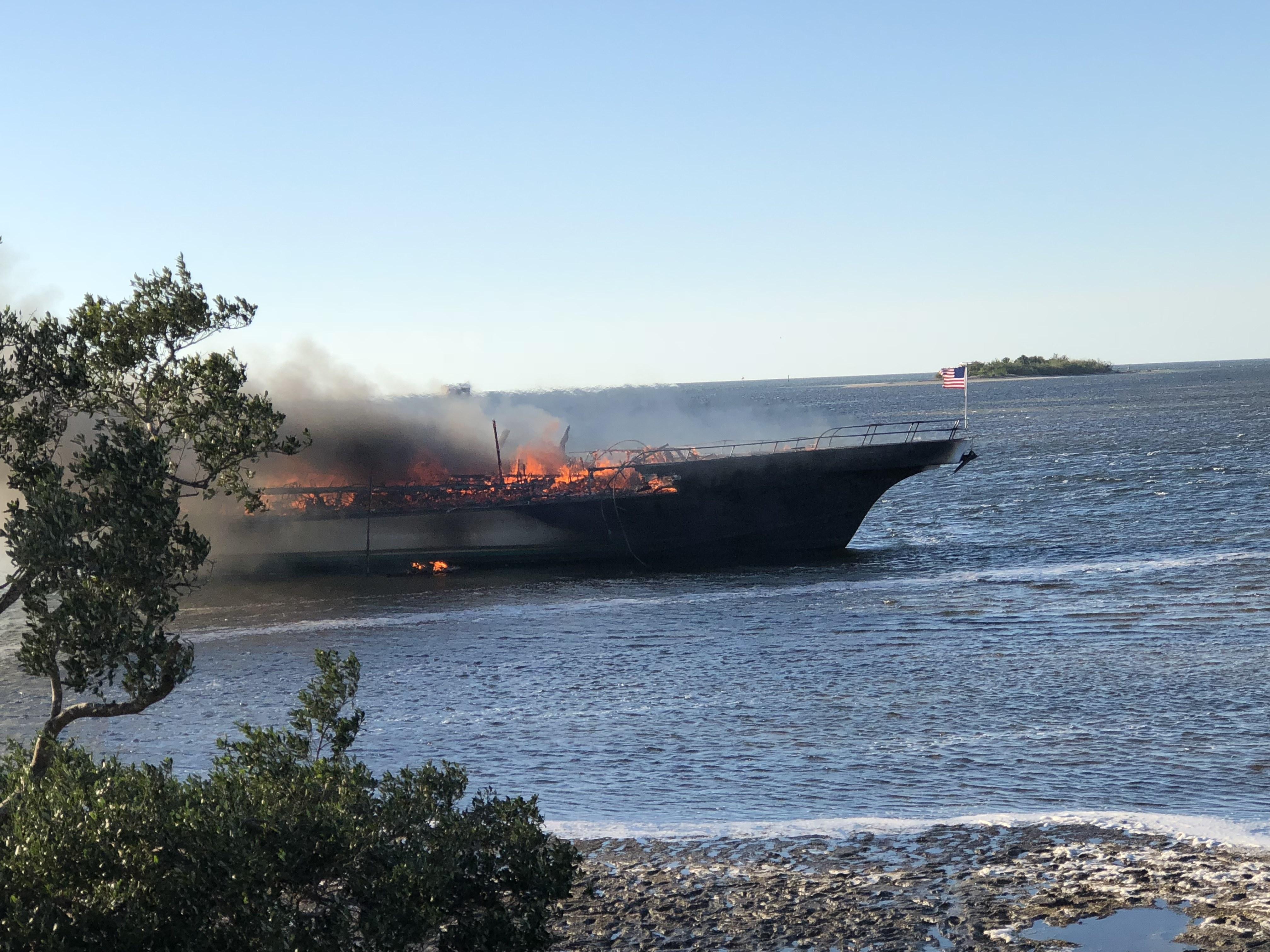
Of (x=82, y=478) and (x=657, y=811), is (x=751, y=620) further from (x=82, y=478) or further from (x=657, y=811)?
(x=82, y=478)

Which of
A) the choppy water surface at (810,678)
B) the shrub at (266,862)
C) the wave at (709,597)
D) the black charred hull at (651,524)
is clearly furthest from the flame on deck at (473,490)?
the shrub at (266,862)

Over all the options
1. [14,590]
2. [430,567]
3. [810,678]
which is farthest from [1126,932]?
[430,567]

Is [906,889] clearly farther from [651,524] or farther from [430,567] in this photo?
[430,567]

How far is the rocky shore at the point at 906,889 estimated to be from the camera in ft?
41.2

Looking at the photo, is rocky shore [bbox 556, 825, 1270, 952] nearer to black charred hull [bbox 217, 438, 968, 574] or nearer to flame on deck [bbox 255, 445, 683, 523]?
black charred hull [bbox 217, 438, 968, 574]

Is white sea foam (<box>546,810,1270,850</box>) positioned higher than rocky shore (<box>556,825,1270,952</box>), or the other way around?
rocky shore (<box>556,825,1270,952</box>)

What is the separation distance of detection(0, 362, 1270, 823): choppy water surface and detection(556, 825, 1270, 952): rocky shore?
1626mm

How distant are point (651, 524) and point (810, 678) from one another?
22804mm

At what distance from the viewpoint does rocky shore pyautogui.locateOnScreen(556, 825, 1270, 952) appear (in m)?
12.6

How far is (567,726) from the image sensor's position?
77.0 ft

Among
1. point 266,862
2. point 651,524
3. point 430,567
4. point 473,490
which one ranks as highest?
point 473,490

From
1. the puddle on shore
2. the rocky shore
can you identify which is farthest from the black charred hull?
the puddle on shore

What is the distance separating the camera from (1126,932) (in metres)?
12.3

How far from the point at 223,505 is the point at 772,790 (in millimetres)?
40903
